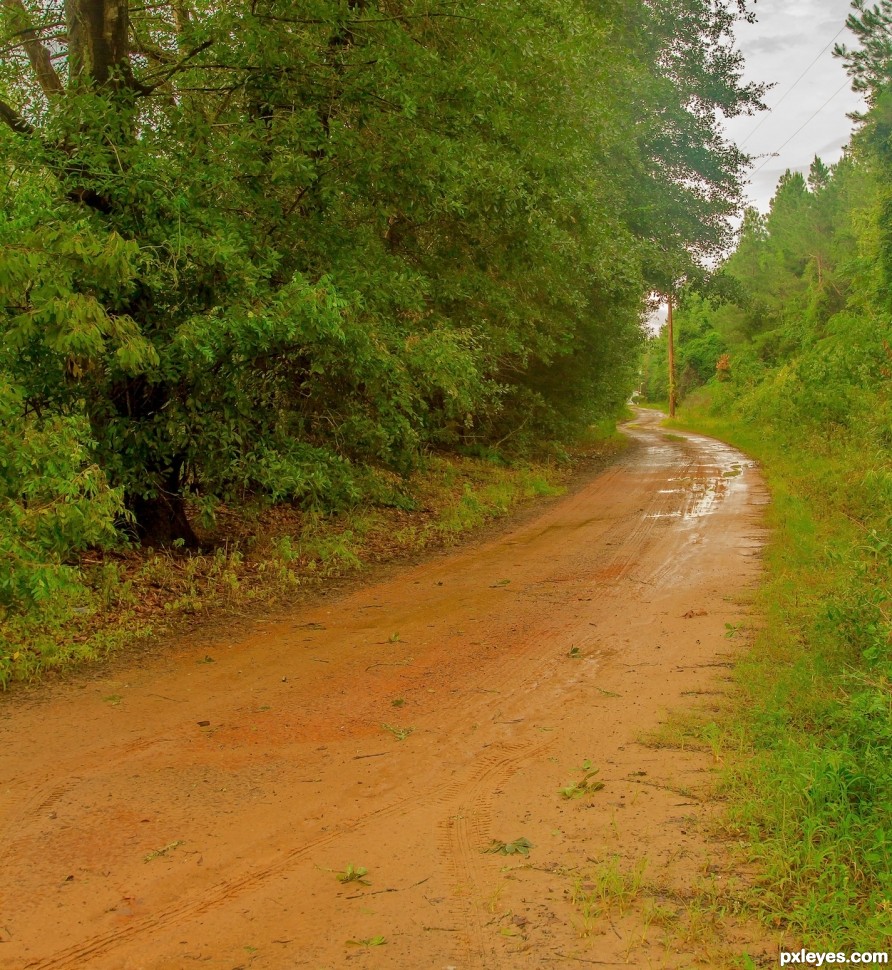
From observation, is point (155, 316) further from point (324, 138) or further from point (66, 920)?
point (66, 920)

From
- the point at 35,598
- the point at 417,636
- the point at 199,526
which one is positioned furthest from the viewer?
the point at 199,526

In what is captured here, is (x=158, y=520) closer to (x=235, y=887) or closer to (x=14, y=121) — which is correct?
(x=14, y=121)

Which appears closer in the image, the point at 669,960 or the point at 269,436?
the point at 669,960

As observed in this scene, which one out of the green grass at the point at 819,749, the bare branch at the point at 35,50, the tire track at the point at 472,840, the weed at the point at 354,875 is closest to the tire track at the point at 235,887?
the tire track at the point at 472,840

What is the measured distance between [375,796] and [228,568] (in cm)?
508

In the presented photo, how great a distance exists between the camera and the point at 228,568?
349 inches

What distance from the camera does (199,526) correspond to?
10398mm

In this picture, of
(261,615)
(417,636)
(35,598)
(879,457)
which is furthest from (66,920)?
(879,457)

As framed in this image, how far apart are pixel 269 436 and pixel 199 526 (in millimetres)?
2115

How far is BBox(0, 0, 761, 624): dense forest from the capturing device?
6641 mm

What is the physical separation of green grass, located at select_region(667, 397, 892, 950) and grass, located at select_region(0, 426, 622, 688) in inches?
184

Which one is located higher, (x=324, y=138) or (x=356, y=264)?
(x=324, y=138)

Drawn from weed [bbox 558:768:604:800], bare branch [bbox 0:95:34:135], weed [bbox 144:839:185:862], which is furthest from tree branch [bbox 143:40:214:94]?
weed [bbox 558:768:604:800]

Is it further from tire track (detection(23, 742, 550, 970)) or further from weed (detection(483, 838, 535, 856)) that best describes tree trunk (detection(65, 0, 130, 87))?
weed (detection(483, 838, 535, 856))
